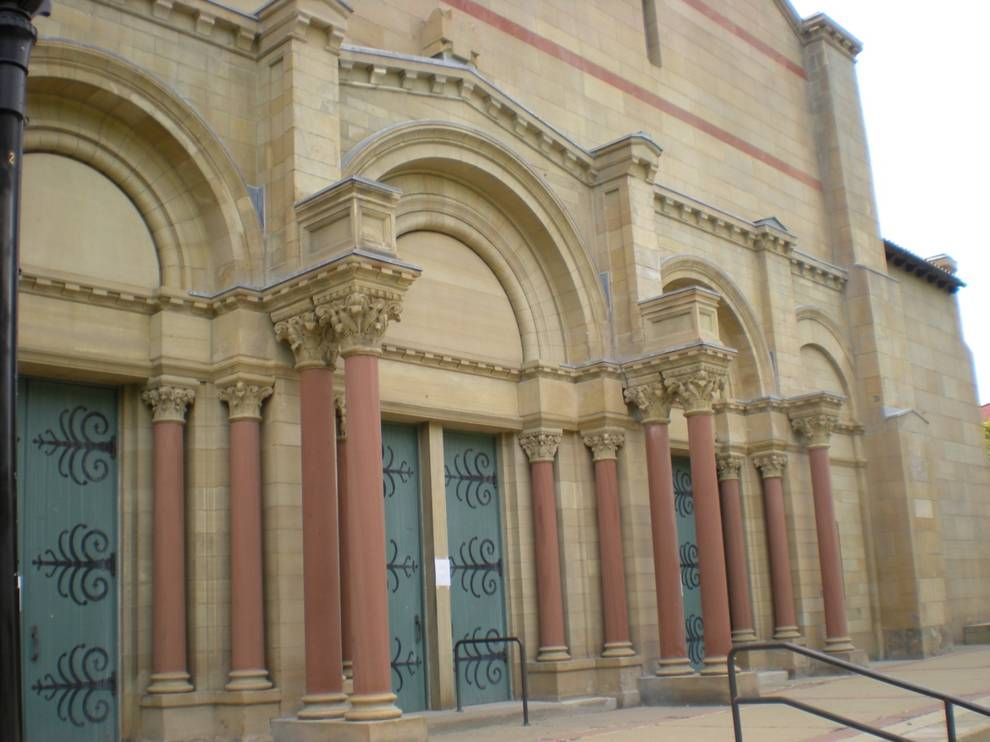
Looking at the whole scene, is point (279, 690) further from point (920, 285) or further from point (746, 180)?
point (920, 285)

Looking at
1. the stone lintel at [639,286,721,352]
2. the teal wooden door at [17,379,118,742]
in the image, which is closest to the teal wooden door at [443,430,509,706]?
the stone lintel at [639,286,721,352]

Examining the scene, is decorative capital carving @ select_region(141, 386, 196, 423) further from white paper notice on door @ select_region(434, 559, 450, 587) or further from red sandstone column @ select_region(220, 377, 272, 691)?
white paper notice on door @ select_region(434, 559, 450, 587)

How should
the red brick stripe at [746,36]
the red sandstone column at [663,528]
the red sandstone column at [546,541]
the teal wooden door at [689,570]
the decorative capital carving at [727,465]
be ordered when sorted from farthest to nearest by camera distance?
the red brick stripe at [746,36] < the decorative capital carving at [727,465] < the teal wooden door at [689,570] < the red sandstone column at [663,528] < the red sandstone column at [546,541]

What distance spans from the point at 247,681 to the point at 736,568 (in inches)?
369

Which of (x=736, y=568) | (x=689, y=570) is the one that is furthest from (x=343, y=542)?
(x=736, y=568)

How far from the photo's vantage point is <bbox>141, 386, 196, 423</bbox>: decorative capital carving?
37.4ft

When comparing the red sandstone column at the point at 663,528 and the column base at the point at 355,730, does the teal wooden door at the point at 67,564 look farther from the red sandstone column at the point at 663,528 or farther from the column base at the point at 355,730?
the red sandstone column at the point at 663,528

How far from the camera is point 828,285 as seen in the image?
73.5 ft

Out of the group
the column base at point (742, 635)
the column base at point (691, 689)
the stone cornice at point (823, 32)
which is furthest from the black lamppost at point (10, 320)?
the stone cornice at point (823, 32)

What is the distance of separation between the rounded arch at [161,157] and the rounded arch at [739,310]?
840 centimetres

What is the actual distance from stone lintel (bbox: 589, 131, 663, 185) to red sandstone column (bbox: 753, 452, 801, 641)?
5636 millimetres

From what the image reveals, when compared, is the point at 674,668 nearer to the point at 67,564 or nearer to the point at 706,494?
the point at 706,494

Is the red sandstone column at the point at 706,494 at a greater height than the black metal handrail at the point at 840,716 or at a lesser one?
greater

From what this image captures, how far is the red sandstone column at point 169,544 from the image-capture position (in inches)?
428
